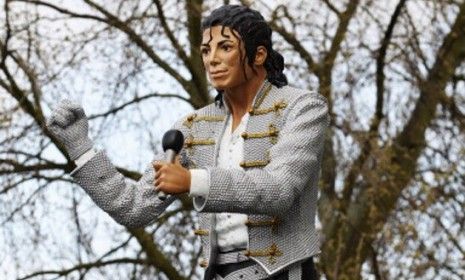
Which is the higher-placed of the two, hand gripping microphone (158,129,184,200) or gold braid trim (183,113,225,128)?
gold braid trim (183,113,225,128)

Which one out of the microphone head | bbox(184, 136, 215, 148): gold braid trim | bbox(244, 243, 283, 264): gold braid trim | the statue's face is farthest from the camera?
bbox(184, 136, 215, 148): gold braid trim

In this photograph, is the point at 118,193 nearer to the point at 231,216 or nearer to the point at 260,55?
the point at 231,216

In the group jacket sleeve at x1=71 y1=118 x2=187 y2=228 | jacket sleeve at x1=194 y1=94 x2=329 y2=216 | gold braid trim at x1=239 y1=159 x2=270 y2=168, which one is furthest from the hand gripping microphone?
gold braid trim at x1=239 y1=159 x2=270 y2=168

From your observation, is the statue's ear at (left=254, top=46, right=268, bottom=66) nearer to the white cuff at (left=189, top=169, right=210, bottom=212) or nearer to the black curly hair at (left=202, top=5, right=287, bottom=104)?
the black curly hair at (left=202, top=5, right=287, bottom=104)

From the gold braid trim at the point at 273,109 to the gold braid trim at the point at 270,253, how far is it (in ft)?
1.43

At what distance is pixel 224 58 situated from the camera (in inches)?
183

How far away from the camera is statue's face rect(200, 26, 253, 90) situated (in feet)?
15.2

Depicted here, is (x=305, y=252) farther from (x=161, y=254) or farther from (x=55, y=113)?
(x=161, y=254)

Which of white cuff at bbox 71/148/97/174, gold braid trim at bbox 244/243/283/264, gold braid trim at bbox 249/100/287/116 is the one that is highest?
gold braid trim at bbox 249/100/287/116

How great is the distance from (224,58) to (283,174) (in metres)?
0.44

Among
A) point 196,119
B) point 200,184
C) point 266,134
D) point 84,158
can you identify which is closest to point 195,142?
point 196,119

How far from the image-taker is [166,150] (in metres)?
4.28

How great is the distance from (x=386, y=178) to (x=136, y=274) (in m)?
2.16

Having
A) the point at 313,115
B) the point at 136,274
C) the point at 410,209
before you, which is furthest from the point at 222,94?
the point at 136,274
